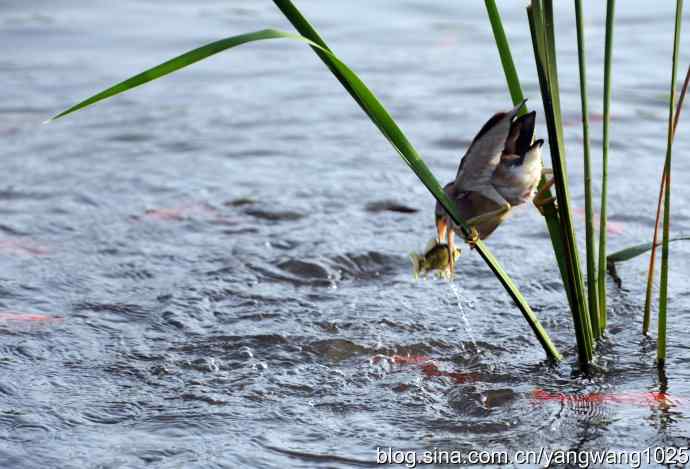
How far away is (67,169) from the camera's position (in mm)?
4012

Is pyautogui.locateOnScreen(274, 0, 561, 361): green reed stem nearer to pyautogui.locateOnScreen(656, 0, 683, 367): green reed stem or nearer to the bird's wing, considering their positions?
the bird's wing

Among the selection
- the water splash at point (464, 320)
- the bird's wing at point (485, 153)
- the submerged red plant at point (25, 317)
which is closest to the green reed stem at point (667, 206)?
the bird's wing at point (485, 153)

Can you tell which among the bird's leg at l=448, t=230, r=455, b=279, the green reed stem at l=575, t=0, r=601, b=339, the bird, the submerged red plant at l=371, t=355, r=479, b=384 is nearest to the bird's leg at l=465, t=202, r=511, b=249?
the bird

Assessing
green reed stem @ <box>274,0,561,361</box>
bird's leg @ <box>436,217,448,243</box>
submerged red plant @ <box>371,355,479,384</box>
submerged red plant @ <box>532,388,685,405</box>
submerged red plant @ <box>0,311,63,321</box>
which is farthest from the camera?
submerged red plant @ <box>0,311,63,321</box>

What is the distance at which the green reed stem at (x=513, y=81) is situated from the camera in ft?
6.57

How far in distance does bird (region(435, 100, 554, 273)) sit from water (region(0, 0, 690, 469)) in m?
0.44

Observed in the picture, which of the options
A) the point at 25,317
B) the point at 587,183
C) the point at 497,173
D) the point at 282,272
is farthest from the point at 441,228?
the point at 25,317

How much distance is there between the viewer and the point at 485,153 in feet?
6.59

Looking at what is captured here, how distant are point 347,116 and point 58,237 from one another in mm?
1719

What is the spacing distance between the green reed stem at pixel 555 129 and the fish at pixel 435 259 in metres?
0.22

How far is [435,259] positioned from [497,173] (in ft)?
0.77

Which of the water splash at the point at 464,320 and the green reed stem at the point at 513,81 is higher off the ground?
the green reed stem at the point at 513,81

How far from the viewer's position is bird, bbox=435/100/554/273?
1980 millimetres

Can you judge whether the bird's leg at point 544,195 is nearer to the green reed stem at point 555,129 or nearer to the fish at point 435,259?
the green reed stem at point 555,129
